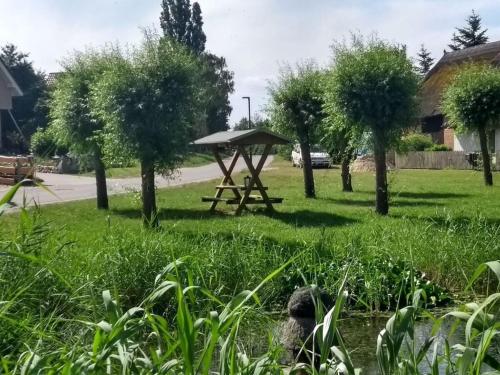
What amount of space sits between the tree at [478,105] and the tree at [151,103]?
14.1 metres

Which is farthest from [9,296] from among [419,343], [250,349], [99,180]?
[99,180]

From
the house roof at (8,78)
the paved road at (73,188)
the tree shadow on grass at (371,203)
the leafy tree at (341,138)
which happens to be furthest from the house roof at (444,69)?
the tree shadow on grass at (371,203)

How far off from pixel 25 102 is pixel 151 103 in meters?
48.5

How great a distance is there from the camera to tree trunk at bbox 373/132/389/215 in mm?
17391

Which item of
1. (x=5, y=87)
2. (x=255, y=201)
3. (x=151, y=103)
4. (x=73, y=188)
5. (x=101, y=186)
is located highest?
(x=5, y=87)

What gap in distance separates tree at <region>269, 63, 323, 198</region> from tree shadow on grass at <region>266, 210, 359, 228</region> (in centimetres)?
512

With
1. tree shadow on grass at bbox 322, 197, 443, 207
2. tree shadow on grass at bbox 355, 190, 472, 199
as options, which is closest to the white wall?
tree shadow on grass at bbox 355, 190, 472, 199

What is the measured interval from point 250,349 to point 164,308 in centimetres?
186

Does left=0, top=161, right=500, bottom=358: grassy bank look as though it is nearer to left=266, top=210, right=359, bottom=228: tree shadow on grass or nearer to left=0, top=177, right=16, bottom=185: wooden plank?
left=266, top=210, right=359, bottom=228: tree shadow on grass

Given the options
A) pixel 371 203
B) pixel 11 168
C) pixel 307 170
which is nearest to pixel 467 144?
pixel 307 170

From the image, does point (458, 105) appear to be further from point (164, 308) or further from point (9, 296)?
point (9, 296)

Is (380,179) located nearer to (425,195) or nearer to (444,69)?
(425,195)

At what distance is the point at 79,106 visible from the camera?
1831 cm

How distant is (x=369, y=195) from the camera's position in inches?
940
